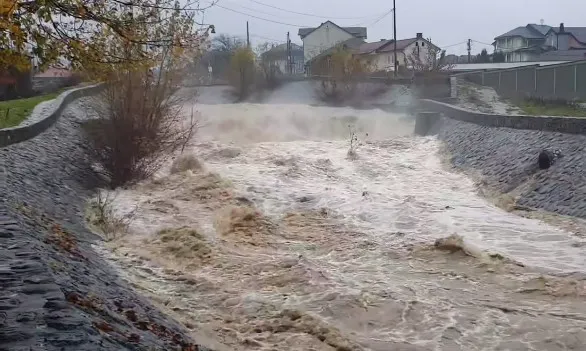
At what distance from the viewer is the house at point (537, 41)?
2781 inches

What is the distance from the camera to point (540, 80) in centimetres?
3725

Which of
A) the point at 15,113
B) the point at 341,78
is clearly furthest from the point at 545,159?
the point at 341,78

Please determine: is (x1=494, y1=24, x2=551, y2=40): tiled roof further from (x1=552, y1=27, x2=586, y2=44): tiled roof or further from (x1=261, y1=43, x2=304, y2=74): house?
(x1=261, y1=43, x2=304, y2=74): house

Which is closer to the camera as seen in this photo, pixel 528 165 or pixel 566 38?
pixel 528 165

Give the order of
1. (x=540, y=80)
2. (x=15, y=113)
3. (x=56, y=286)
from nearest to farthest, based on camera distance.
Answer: (x=56, y=286) → (x=15, y=113) → (x=540, y=80)

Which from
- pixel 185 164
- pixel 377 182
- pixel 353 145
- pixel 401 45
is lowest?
pixel 377 182

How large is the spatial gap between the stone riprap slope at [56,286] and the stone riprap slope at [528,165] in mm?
9583

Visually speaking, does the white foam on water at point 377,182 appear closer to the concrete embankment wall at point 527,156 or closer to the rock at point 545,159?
the concrete embankment wall at point 527,156

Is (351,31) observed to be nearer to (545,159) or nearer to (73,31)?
(545,159)

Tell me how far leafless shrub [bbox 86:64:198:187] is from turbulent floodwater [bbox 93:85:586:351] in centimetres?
66

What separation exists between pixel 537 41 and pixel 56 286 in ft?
242

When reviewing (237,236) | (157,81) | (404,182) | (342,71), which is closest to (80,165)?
(157,81)

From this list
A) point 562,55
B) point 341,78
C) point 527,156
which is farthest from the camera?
point 562,55

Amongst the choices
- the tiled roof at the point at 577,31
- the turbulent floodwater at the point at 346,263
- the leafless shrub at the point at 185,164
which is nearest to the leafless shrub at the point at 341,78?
the turbulent floodwater at the point at 346,263
